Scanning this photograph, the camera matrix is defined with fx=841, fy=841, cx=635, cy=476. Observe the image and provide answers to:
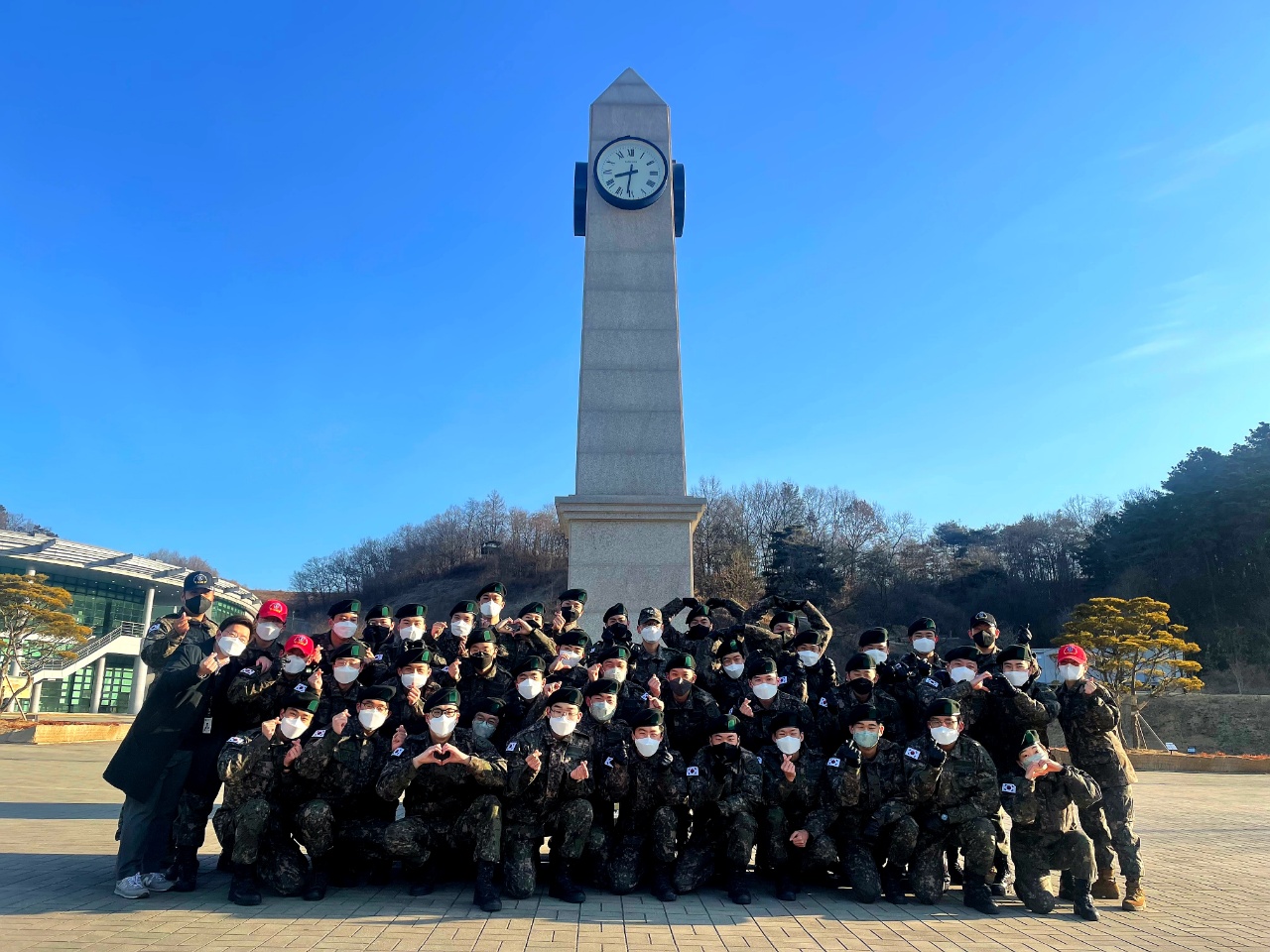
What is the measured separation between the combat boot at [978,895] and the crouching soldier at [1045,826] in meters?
0.28

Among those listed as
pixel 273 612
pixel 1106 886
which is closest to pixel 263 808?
pixel 273 612

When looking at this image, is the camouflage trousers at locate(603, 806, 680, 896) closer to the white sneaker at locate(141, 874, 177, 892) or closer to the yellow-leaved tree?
the white sneaker at locate(141, 874, 177, 892)

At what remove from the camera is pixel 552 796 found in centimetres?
513

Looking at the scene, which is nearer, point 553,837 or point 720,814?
point 553,837

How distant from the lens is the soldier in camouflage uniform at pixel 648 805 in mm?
5238

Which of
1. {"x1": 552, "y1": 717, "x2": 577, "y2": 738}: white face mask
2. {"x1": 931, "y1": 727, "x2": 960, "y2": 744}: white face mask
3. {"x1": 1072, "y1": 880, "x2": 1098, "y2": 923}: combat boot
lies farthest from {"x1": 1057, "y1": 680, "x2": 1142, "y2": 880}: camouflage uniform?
{"x1": 552, "y1": 717, "x2": 577, "y2": 738}: white face mask

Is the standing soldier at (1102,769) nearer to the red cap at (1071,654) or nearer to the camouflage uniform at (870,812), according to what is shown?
the red cap at (1071,654)

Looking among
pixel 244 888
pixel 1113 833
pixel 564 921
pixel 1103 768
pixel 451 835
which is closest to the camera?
pixel 564 921

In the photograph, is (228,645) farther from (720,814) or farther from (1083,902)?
(1083,902)

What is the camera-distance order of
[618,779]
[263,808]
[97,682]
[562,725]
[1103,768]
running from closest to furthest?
[263,808] < [562,725] < [618,779] < [1103,768] < [97,682]

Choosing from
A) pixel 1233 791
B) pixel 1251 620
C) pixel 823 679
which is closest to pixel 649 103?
pixel 823 679

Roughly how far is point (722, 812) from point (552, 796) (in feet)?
3.55

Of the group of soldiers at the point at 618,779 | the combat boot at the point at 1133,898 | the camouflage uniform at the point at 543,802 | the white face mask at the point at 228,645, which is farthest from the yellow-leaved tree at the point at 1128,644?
the white face mask at the point at 228,645

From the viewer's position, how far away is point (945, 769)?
17.3 ft
